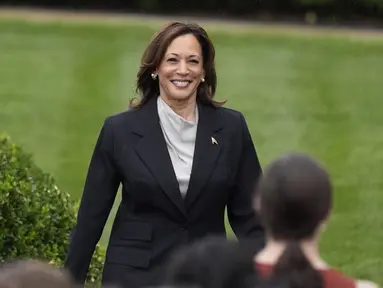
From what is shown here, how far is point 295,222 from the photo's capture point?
2646 millimetres

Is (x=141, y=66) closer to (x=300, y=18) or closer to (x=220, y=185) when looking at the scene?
(x=220, y=185)

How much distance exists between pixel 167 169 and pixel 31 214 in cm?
181

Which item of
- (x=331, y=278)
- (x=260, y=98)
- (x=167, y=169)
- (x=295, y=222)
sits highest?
(x=295, y=222)

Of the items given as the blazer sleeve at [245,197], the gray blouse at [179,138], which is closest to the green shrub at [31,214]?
the gray blouse at [179,138]

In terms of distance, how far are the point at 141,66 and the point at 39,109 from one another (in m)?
12.4

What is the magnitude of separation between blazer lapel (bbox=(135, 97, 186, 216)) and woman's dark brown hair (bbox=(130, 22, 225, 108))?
4.6 inches

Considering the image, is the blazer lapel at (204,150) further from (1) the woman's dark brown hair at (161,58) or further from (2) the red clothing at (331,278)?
(2) the red clothing at (331,278)

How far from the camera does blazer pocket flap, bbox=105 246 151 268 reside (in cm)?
437

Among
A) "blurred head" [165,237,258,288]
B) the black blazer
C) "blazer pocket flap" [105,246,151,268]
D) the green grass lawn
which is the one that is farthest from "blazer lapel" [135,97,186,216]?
the green grass lawn

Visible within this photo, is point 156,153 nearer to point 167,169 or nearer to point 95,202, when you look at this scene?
point 167,169

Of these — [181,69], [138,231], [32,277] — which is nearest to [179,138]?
[181,69]

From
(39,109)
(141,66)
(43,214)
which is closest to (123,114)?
(141,66)

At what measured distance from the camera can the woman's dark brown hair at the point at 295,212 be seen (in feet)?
8.64

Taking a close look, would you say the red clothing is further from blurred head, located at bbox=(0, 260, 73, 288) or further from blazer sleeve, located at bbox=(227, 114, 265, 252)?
blazer sleeve, located at bbox=(227, 114, 265, 252)
